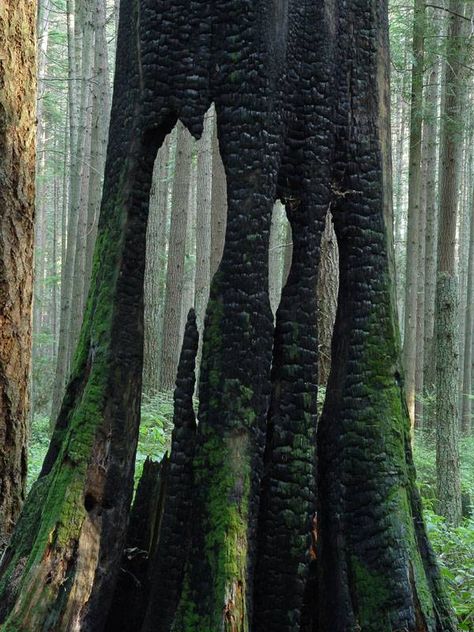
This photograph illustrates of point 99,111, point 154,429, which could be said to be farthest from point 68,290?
point 154,429

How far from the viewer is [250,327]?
2.48 meters

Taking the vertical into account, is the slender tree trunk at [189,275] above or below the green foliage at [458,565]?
above

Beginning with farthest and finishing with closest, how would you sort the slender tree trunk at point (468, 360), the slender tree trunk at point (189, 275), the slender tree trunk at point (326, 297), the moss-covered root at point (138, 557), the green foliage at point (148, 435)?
the slender tree trunk at point (189, 275), the slender tree trunk at point (468, 360), the slender tree trunk at point (326, 297), the green foliage at point (148, 435), the moss-covered root at point (138, 557)

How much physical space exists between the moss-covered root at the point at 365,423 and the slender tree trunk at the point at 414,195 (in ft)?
29.5

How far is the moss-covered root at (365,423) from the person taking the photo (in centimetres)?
251

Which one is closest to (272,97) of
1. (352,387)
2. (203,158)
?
(352,387)

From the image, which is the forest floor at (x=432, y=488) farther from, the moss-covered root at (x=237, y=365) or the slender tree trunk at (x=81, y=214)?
the slender tree trunk at (x=81, y=214)

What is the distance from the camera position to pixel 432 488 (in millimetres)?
11305

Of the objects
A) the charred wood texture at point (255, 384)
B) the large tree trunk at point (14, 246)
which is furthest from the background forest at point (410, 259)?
the large tree trunk at point (14, 246)

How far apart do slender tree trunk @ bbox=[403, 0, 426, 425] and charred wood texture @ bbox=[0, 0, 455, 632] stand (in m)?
9.04

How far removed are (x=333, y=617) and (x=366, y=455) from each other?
0.64 metres

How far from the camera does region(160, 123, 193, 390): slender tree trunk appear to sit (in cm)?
1515

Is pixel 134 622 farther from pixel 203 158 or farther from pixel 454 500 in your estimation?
pixel 203 158

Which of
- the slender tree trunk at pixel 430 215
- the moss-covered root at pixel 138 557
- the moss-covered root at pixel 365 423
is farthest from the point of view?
the slender tree trunk at pixel 430 215
